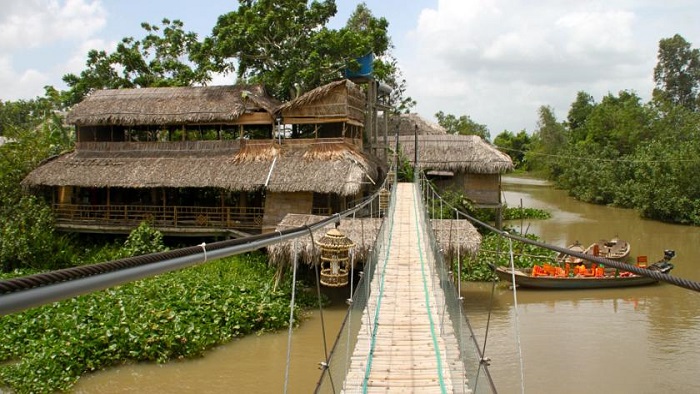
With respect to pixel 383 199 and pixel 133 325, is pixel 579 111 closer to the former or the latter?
pixel 383 199

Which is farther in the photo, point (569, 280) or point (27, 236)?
point (27, 236)

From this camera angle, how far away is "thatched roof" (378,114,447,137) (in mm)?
15211

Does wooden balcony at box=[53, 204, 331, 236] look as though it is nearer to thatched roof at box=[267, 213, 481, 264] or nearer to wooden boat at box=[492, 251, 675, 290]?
thatched roof at box=[267, 213, 481, 264]

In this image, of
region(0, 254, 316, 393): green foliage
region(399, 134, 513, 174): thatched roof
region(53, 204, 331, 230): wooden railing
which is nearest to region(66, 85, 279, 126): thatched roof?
region(53, 204, 331, 230): wooden railing

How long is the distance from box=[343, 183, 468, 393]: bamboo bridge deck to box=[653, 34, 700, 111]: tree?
2560 cm

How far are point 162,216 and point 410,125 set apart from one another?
778cm

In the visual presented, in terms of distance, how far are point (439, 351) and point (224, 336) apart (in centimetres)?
364

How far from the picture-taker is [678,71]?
26578 mm

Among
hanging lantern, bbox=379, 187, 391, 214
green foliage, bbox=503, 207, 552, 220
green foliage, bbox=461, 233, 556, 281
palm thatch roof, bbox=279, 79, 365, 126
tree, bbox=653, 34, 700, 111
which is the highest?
tree, bbox=653, 34, 700, 111

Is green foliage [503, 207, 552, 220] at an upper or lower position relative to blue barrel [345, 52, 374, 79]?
lower

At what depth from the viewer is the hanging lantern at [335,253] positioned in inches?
249

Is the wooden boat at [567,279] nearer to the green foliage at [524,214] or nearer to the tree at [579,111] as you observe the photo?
the green foliage at [524,214]

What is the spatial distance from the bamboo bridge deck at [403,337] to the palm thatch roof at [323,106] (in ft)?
16.1

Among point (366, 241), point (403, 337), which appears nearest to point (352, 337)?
point (403, 337)
